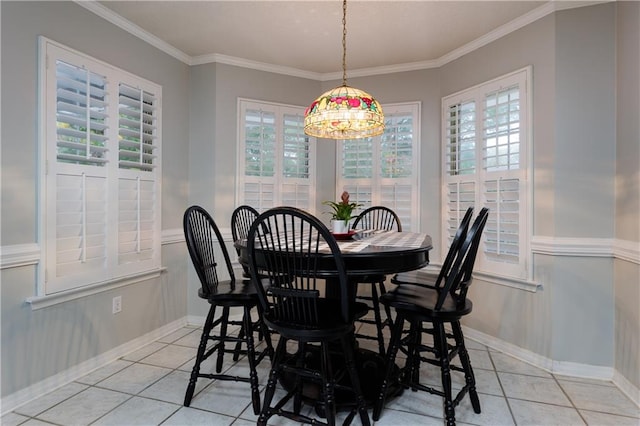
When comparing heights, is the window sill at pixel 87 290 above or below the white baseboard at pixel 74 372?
above

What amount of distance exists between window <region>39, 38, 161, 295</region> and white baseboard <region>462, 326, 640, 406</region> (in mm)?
2894

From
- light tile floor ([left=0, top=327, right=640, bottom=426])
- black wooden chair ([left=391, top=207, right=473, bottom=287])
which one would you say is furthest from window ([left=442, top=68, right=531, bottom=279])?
light tile floor ([left=0, top=327, right=640, bottom=426])

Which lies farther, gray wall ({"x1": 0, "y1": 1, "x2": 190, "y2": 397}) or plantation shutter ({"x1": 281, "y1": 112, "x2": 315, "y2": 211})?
plantation shutter ({"x1": 281, "y1": 112, "x2": 315, "y2": 211})

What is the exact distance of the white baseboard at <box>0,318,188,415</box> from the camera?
6.63 feet

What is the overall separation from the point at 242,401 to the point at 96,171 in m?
1.80

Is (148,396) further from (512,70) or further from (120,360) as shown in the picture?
(512,70)

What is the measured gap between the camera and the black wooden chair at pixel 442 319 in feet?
5.73

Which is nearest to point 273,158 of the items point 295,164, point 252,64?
point 295,164

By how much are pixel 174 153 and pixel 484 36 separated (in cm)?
280

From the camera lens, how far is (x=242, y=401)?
2.10 m

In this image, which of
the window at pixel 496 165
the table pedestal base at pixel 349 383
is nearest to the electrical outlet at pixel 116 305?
the table pedestal base at pixel 349 383

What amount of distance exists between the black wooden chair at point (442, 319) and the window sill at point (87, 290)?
196 cm

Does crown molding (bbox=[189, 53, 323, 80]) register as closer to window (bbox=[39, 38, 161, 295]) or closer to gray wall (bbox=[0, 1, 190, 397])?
gray wall (bbox=[0, 1, 190, 397])

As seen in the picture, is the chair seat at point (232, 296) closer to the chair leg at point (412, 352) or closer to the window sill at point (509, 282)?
the chair leg at point (412, 352)
